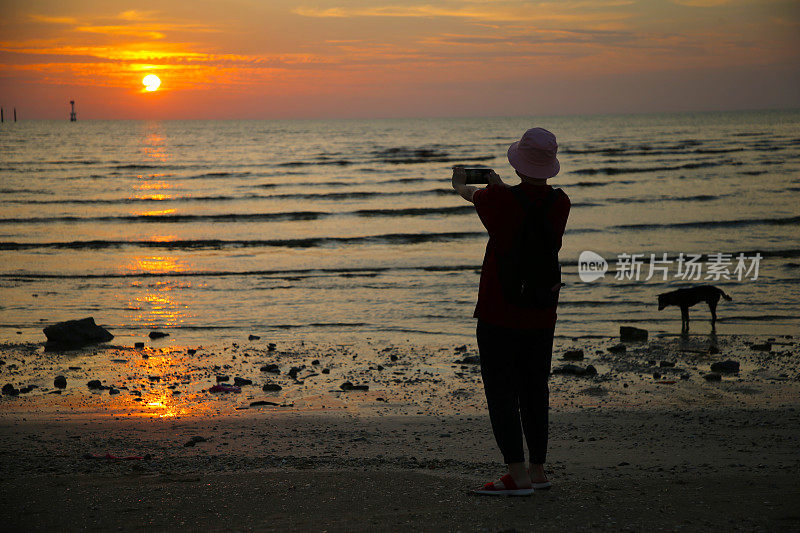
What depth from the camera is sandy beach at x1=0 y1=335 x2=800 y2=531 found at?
12.2ft

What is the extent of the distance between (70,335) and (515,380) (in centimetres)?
637

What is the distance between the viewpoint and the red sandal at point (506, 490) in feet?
12.7

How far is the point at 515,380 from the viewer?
3.79 metres

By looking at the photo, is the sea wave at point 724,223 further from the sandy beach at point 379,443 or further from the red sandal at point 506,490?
the red sandal at point 506,490

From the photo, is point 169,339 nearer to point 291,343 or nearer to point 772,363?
point 291,343

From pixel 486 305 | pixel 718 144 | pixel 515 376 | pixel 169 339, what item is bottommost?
pixel 169 339

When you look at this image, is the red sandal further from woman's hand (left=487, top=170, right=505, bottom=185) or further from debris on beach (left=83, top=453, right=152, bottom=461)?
debris on beach (left=83, top=453, right=152, bottom=461)

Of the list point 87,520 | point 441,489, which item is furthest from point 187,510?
point 441,489

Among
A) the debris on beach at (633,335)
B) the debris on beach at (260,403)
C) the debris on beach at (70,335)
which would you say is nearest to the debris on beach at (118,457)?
the debris on beach at (260,403)

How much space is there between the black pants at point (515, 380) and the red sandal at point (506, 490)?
4.4 inches

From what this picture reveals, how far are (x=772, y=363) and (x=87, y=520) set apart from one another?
6414 mm

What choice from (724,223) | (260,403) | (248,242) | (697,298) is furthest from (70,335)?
(724,223)

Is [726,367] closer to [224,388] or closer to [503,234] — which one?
[503,234]

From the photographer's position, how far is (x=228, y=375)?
7.25 meters
